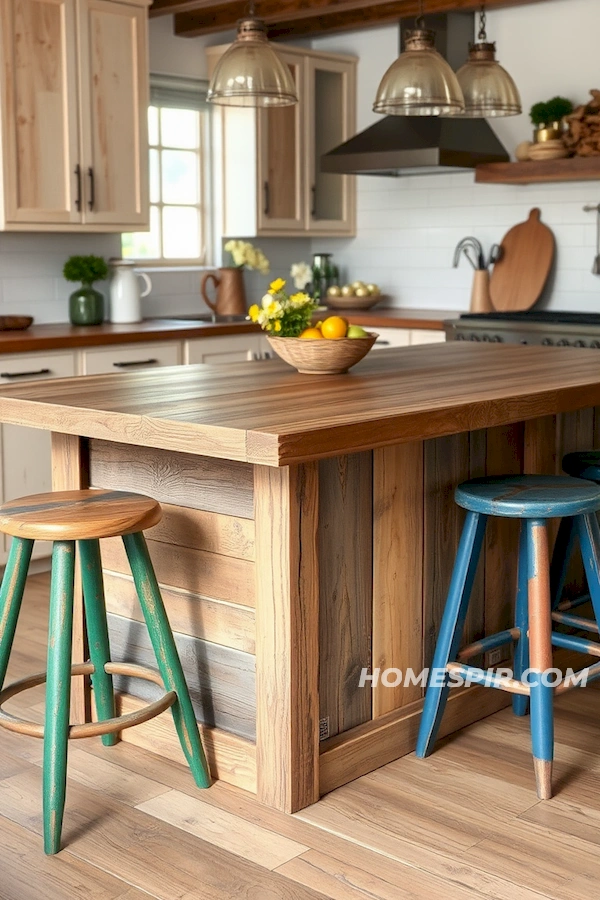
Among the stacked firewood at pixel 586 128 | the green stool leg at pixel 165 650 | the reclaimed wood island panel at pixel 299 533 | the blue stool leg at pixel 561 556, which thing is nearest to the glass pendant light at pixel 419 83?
the reclaimed wood island panel at pixel 299 533

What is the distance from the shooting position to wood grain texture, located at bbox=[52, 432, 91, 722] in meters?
3.06

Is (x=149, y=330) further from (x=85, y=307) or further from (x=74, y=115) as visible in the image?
(x=74, y=115)

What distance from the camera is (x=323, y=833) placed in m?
2.58

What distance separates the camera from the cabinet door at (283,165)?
6124 mm

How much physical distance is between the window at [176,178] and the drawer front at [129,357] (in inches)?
40.8

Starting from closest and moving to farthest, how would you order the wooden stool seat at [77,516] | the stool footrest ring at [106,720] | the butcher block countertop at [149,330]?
the wooden stool seat at [77,516], the stool footrest ring at [106,720], the butcher block countertop at [149,330]

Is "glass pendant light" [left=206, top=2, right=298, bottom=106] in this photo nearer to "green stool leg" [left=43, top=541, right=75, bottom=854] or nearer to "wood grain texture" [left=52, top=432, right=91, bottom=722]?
"wood grain texture" [left=52, top=432, right=91, bottom=722]

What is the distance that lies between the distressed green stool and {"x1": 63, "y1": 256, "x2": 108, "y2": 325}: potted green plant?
2781 mm

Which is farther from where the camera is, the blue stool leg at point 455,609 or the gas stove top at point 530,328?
the gas stove top at point 530,328

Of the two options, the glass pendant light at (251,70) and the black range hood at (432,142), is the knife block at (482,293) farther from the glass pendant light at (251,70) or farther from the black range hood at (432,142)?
the glass pendant light at (251,70)

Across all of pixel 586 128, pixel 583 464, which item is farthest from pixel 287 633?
pixel 586 128

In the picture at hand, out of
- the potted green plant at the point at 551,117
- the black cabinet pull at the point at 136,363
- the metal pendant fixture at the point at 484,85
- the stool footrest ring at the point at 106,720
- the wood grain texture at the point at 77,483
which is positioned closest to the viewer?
the stool footrest ring at the point at 106,720

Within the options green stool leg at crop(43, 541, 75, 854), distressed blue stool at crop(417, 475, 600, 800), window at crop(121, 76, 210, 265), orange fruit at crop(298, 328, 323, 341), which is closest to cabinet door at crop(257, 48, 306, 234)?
window at crop(121, 76, 210, 265)

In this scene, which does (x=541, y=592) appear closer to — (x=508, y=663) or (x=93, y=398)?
(x=508, y=663)
